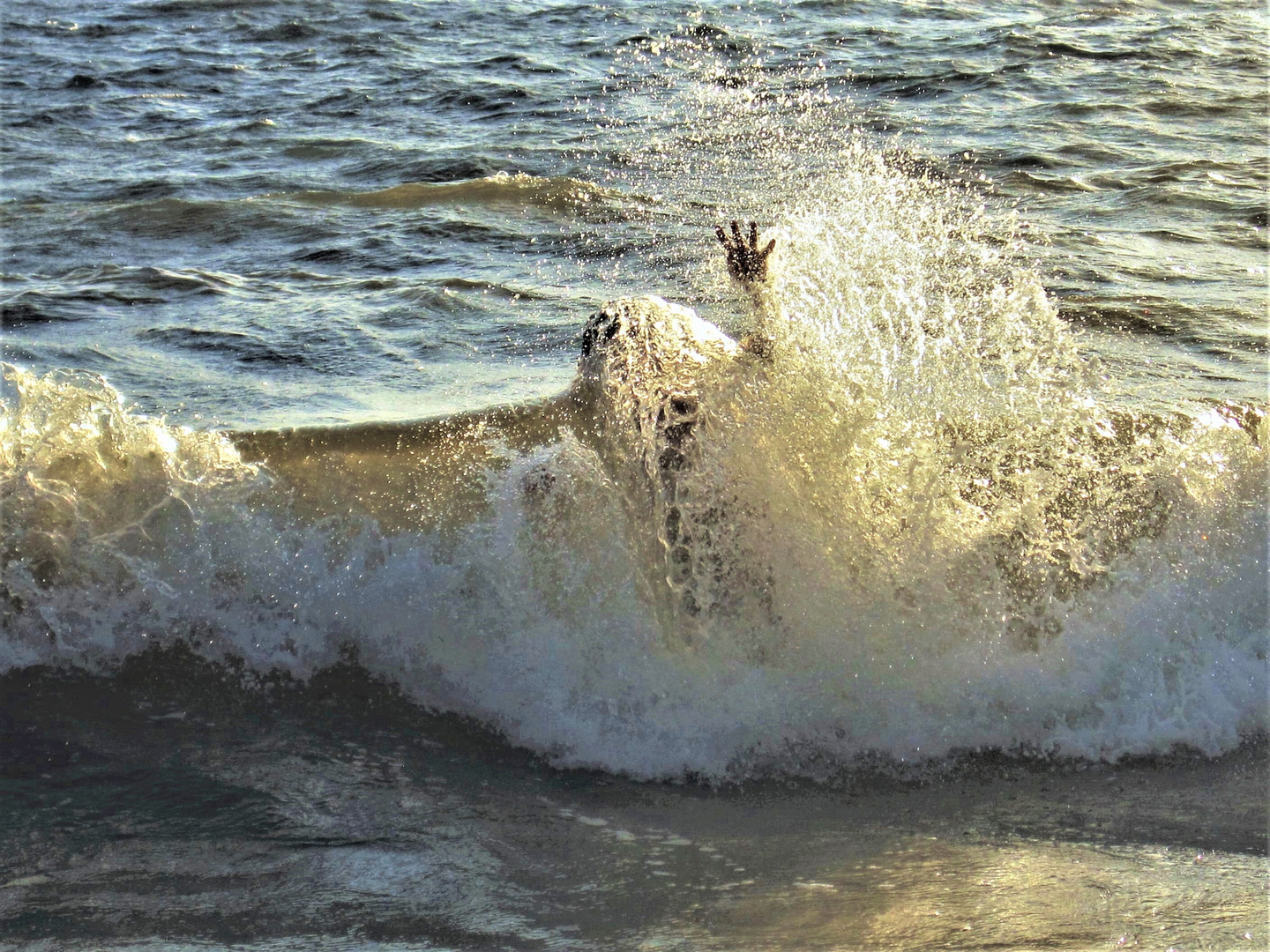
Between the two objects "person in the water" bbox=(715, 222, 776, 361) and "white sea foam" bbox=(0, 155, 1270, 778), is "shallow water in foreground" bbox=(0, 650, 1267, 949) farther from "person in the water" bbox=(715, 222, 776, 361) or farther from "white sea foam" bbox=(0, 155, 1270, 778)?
"person in the water" bbox=(715, 222, 776, 361)

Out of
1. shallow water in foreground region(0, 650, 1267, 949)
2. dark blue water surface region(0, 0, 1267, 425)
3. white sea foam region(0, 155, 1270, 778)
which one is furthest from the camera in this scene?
dark blue water surface region(0, 0, 1267, 425)

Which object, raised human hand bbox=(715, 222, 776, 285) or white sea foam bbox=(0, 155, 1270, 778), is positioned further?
raised human hand bbox=(715, 222, 776, 285)

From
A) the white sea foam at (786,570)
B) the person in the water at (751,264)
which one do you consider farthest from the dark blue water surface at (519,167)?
the person in the water at (751,264)

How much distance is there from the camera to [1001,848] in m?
3.36

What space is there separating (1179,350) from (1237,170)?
10.8 feet

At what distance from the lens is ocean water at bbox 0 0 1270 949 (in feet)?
10.4

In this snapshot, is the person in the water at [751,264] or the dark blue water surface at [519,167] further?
the dark blue water surface at [519,167]

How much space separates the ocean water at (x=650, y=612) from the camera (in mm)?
3180

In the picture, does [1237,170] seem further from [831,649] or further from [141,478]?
[141,478]

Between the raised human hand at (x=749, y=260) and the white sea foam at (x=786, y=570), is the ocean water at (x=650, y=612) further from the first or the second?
the raised human hand at (x=749, y=260)

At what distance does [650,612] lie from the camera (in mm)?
4098

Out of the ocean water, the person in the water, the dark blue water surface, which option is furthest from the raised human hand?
the dark blue water surface

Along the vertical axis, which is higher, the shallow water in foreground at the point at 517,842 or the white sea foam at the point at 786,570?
the white sea foam at the point at 786,570

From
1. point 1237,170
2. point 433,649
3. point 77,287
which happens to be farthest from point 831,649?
point 1237,170
